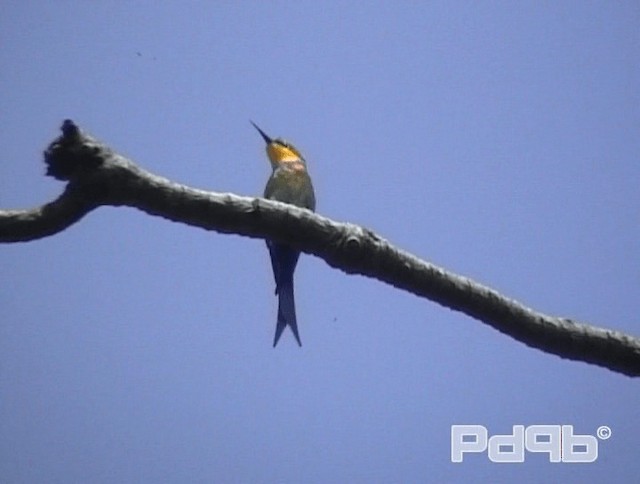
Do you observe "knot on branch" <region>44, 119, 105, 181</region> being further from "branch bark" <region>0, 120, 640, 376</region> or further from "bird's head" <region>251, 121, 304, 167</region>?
"bird's head" <region>251, 121, 304, 167</region>

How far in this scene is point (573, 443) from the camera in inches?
114

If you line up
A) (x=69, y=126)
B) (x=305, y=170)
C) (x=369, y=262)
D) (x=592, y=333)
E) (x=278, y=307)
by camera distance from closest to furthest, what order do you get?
(x=69, y=126) → (x=369, y=262) → (x=592, y=333) → (x=278, y=307) → (x=305, y=170)

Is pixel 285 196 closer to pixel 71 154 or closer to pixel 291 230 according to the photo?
pixel 291 230

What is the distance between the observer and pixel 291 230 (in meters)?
1.58

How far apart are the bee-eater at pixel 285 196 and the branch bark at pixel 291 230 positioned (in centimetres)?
107

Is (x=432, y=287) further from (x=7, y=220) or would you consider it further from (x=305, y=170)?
(x=305, y=170)

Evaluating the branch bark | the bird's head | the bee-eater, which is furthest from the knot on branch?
the bird's head

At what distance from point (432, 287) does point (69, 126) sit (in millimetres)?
723

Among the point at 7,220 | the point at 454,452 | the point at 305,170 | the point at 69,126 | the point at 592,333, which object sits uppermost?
the point at 305,170

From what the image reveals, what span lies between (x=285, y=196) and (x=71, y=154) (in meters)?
3.09

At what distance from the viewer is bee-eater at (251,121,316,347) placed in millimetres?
3166

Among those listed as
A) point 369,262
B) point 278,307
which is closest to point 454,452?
point 278,307

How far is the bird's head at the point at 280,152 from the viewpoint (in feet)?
16.3

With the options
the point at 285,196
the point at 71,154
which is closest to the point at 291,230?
the point at 71,154
